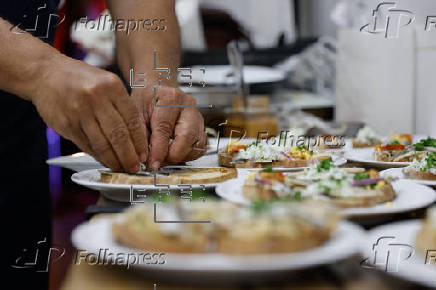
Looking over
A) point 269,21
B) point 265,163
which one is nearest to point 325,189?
point 265,163

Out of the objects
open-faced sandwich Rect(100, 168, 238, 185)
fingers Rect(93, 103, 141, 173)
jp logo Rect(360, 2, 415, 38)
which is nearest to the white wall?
jp logo Rect(360, 2, 415, 38)

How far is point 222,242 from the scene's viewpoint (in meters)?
0.68

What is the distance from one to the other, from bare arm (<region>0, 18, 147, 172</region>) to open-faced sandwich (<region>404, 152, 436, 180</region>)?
23.2 inches

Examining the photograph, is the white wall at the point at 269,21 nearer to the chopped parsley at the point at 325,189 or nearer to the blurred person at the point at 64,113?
the blurred person at the point at 64,113

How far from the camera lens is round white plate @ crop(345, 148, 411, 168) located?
1.52m

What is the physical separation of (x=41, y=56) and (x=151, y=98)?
414 mm

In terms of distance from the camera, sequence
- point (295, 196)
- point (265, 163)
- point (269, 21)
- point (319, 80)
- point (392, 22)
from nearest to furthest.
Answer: point (295, 196) < point (265, 163) < point (392, 22) < point (319, 80) < point (269, 21)

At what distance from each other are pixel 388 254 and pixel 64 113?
67 centimetres

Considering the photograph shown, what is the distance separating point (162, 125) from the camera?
140cm

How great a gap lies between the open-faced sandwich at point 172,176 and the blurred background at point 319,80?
0.40ft

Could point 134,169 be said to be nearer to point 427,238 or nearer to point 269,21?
point 427,238

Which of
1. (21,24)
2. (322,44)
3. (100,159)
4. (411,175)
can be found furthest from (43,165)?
(322,44)

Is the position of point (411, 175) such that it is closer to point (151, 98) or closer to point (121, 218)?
point (151, 98)

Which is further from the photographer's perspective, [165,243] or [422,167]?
[422,167]
